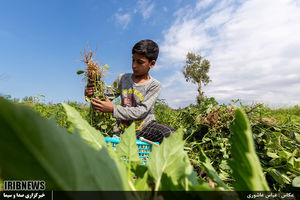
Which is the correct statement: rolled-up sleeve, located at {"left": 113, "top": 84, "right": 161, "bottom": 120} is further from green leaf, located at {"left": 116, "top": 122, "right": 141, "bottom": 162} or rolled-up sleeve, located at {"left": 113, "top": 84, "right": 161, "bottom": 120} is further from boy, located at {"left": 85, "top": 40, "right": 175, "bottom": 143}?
green leaf, located at {"left": 116, "top": 122, "right": 141, "bottom": 162}

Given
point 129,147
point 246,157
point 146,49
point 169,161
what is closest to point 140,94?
point 146,49

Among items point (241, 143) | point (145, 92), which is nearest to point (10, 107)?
point (241, 143)

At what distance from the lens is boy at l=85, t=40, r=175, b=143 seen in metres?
2.09

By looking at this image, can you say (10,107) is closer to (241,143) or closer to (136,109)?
(241,143)

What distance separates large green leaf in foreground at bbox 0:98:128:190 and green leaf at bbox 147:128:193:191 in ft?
0.45

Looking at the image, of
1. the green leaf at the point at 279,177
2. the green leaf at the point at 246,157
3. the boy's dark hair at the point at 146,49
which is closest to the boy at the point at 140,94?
the boy's dark hair at the point at 146,49

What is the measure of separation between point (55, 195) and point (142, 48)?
2.33 meters

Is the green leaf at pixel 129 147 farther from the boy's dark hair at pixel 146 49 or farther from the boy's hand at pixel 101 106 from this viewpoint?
the boy's dark hair at pixel 146 49

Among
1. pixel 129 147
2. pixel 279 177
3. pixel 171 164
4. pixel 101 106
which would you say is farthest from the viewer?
pixel 101 106

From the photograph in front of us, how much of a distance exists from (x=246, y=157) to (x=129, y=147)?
0.27m

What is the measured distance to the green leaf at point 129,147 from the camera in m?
0.43

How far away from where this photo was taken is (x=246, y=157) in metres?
0.25

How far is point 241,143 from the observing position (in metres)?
0.26

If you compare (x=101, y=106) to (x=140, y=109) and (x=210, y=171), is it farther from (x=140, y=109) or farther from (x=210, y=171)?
(x=210, y=171)
